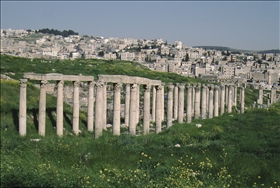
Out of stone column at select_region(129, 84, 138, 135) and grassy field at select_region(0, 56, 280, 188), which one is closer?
grassy field at select_region(0, 56, 280, 188)

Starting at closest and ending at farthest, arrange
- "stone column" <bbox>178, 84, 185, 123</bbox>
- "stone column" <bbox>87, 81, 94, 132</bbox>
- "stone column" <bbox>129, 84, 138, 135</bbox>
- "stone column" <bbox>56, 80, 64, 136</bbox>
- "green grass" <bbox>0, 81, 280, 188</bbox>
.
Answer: "green grass" <bbox>0, 81, 280, 188</bbox> → "stone column" <bbox>129, 84, 138, 135</bbox> → "stone column" <bbox>56, 80, 64, 136</bbox> → "stone column" <bbox>87, 81, 94, 132</bbox> → "stone column" <bbox>178, 84, 185, 123</bbox>

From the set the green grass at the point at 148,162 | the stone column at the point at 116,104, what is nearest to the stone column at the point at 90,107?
the stone column at the point at 116,104

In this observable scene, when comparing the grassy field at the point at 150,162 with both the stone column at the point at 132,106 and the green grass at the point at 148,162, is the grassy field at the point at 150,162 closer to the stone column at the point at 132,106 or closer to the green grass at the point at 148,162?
the green grass at the point at 148,162

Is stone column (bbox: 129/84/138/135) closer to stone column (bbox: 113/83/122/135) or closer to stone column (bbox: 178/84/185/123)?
stone column (bbox: 113/83/122/135)

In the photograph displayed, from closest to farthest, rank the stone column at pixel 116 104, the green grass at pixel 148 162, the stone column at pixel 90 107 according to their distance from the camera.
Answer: the green grass at pixel 148 162 < the stone column at pixel 116 104 < the stone column at pixel 90 107

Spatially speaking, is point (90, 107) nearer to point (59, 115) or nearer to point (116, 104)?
point (59, 115)

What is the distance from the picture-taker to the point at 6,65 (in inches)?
1727

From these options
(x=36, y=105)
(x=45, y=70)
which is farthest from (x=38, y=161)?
(x=45, y=70)

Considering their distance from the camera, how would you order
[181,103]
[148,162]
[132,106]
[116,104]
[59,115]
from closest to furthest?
[148,162], [116,104], [132,106], [59,115], [181,103]

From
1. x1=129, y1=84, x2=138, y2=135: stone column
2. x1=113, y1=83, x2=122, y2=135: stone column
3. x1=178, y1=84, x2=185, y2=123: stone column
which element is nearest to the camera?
x1=113, y1=83, x2=122, y2=135: stone column

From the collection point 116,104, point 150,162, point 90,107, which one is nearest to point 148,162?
point 150,162

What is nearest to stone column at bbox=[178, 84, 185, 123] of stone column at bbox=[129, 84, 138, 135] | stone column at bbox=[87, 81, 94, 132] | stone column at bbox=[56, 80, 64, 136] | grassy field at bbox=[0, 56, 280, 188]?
stone column at bbox=[87, 81, 94, 132]

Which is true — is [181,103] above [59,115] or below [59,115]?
below

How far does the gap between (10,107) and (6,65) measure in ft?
61.2
